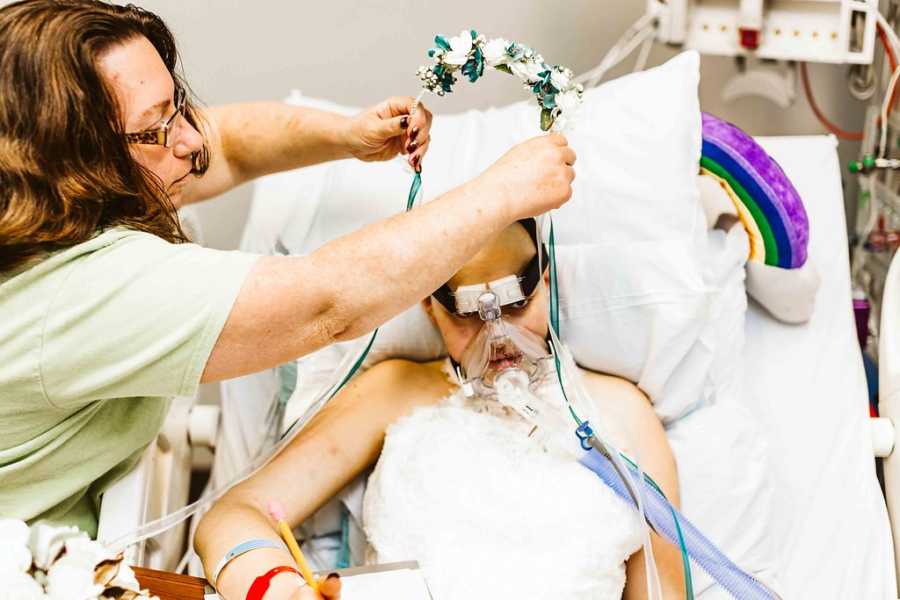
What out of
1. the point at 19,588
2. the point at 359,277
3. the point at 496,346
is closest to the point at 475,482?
the point at 496,346

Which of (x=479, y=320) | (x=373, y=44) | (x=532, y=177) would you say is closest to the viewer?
(x=532, y=177)

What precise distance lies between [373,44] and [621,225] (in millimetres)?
850

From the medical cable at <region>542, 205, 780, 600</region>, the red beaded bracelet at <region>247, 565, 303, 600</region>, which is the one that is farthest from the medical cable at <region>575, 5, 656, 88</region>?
the red beaded bracelet at <region>247, 565, 303, 600</region>

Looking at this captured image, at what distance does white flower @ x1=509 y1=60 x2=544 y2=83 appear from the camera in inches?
56.1

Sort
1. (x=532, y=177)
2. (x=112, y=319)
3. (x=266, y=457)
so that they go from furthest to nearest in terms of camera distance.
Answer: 1. (x=266, y=457)
2. (x=532, y=177)
3. (x=112, y=319)

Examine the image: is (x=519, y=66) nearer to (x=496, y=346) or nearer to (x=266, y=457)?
(x=496, y=346)

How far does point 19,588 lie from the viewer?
1165 millimetres

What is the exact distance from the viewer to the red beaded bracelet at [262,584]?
4.40 feet

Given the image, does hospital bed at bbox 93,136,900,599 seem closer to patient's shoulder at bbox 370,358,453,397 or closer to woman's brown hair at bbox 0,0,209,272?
patient's shoulder at bbox 370,358,453,397

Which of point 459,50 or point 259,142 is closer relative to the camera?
point 459,50

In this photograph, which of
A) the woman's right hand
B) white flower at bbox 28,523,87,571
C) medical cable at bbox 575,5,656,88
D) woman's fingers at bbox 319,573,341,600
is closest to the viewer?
woman's fingers at bbox 319,573,341,600

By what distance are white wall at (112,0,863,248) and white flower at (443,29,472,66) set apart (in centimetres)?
94

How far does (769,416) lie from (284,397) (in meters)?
0.91

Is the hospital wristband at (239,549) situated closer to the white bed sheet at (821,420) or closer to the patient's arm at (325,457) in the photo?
the patient's arm at (325,457)
